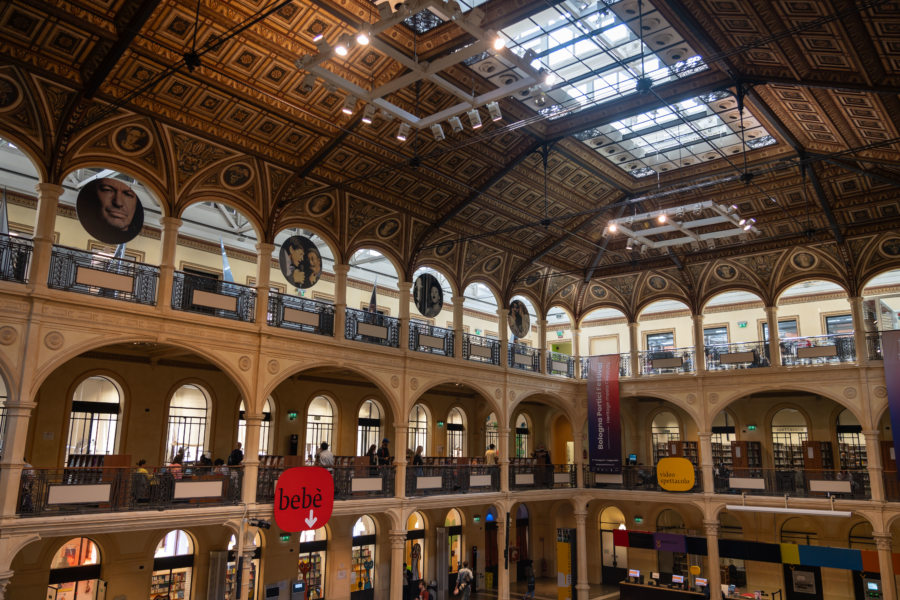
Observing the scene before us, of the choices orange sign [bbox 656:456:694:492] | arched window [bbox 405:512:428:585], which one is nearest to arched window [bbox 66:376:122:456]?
arched window [bbox 405:512:428:585]

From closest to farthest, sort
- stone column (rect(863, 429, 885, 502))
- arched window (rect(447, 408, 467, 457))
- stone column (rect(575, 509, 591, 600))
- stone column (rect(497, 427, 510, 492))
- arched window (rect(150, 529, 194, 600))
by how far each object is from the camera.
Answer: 1. arched window (rect(150, 529, 194, 600))
2. stone column (rect(863, 429, 885, 502))
3. stone column (rect(497, 427, 510, 492))
4. stone column (rect(575, 509, 591, 600))
5. arched window (rect(447, 408, 467, 457))

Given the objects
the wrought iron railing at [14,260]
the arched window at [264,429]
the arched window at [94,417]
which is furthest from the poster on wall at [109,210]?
the arched window at [264,429]

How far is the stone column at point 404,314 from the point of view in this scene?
19297 mm

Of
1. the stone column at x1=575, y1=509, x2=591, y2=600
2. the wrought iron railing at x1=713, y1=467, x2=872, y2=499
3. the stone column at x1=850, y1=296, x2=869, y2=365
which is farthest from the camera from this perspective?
the stone column at x1=575, y1=509, x2=591, y2=600

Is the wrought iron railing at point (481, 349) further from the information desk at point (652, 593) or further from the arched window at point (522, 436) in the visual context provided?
the information desk at point (652, 593)

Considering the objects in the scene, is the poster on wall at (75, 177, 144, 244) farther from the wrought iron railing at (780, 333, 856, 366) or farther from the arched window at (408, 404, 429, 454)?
the wrought iron railing at (780, 333, 856, 366)

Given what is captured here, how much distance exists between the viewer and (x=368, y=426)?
2255 cm

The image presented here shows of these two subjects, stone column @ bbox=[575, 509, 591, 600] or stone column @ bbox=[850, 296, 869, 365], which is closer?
stone column @ bbox=[850, 296, 869, 365]

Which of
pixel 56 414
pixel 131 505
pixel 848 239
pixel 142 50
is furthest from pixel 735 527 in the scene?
pixel 142 50

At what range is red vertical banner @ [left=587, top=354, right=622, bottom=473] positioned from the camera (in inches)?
934

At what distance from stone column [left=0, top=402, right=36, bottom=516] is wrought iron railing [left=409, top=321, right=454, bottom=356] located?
9892 mm

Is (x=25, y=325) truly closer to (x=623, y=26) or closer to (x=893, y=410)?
(x=623, y=26)

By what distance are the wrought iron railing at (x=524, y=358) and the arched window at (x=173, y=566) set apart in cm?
1132

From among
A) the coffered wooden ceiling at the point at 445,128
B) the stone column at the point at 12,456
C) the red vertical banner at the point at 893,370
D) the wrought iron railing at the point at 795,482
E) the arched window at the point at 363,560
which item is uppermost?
the coffered wooden ceiling at the point at 445,128
